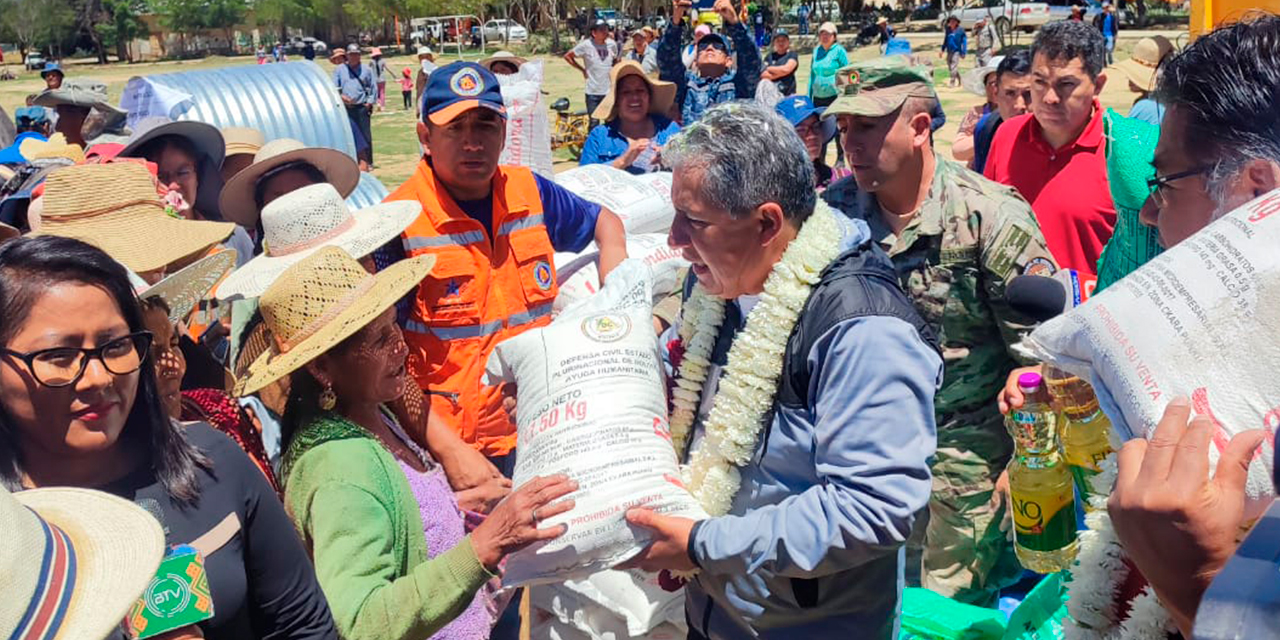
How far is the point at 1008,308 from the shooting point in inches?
134

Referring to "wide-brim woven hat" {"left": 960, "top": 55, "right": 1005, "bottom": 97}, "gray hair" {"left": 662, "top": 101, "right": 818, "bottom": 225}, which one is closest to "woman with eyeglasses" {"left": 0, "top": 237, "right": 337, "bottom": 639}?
"gray hair" {"left": 662, "top": 101, "right": 818, "bottom": 225}

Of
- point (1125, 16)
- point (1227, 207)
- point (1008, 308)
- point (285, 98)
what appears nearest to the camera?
point (1227, 207)

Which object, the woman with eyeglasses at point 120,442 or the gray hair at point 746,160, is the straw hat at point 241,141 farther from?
the gray hair at point 746,160

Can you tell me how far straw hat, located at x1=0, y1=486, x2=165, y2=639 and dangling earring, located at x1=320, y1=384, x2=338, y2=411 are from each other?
33.5 inches

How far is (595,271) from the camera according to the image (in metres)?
4.62

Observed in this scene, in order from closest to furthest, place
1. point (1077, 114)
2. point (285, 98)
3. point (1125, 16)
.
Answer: point (1077, 114) → point (285, 98) → point (1125, 16)

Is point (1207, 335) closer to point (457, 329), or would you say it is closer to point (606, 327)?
point (606, 327)

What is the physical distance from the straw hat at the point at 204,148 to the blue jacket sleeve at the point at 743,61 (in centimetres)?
443

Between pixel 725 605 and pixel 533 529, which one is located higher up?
pixel 533 529

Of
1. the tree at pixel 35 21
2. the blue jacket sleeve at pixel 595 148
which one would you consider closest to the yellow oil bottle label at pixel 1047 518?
the blue jacket sleeve at pixel 595 148

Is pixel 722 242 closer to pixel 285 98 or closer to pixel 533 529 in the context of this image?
pixel 533 529

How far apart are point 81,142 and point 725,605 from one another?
6.24 meters

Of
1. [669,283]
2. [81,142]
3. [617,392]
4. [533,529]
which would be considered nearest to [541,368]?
→ [617,392]

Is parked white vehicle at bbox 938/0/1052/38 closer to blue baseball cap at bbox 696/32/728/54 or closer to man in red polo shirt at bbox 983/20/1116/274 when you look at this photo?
blue baseball cap at bbox 696/32/728/54
